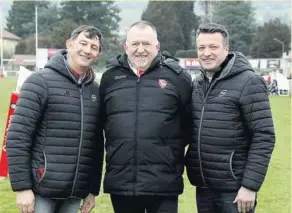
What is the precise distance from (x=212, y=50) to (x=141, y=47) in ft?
1.74

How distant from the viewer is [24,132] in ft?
13.4

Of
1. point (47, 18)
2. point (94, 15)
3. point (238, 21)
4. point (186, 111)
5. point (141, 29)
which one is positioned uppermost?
point (94, 15)

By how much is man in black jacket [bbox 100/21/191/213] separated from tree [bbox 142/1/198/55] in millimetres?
76117

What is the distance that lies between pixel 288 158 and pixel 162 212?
7.88 m

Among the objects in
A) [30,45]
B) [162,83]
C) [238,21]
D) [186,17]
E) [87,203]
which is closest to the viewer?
[162,83]

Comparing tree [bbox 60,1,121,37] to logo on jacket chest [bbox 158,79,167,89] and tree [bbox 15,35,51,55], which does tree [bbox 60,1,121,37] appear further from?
logo on jacket chest [bbox 158,79,167,89]

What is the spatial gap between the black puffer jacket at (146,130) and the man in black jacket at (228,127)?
5.5 inches

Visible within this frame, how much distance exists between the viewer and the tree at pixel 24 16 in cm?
10062

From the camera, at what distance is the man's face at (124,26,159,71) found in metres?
4.27

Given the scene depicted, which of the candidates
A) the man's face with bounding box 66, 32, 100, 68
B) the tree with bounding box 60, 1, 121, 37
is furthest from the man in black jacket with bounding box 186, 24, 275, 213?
the tree with bounding box 60, 1, 121, 37

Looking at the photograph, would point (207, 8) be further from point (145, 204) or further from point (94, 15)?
point (145, 204)

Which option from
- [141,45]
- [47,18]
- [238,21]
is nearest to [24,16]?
[47,18]

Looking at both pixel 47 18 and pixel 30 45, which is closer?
pixel 30 45

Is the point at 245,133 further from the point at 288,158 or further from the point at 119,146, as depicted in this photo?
the point at 288,158
